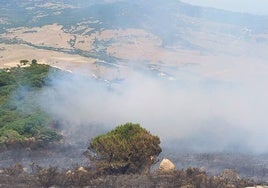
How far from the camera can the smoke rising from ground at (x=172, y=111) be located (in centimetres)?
3828

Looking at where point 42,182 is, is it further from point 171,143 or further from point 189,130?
point 189,130

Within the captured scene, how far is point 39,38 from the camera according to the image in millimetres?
132375

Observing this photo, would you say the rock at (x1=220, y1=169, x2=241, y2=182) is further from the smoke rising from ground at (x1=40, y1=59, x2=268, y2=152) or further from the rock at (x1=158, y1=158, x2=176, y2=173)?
the smoke rising from ground at (x1=40, y1=59, x2=268, y2=152)

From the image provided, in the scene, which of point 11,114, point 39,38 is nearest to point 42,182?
point 11,114

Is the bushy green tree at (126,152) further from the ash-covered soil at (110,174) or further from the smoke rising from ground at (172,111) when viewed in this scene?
the smoke rising from ground at (172,111)

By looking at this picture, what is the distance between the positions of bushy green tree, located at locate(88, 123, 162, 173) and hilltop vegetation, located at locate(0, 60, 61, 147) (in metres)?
9.92

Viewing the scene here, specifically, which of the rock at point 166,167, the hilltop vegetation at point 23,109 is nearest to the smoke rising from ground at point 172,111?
the hilltop vegetation at point 23,109

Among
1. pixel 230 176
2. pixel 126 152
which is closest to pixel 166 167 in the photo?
pixel 126 152

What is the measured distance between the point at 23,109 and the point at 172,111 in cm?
1268

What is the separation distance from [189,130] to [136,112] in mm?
6024

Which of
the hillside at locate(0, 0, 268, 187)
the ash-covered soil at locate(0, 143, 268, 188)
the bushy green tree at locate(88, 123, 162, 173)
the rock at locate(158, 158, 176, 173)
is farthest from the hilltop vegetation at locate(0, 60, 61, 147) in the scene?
the rock at locate(158, 158, 176, 173)

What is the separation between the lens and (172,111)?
45.6 meters

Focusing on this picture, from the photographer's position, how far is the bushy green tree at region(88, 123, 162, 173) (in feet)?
83.1

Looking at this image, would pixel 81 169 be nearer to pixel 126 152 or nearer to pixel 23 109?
pixel 126 152
